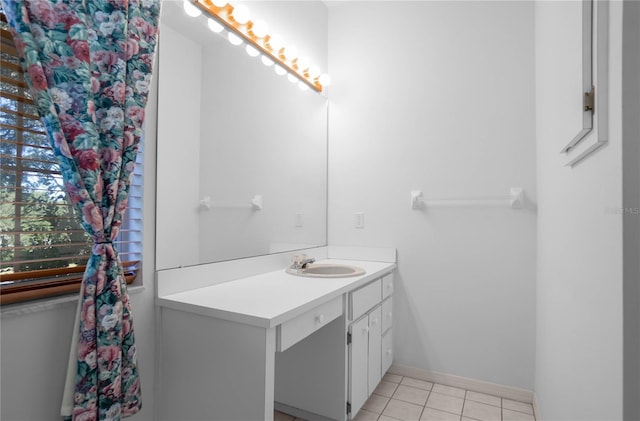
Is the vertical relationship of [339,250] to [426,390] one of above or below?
above

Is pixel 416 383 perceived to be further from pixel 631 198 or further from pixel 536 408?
pixel 631 198

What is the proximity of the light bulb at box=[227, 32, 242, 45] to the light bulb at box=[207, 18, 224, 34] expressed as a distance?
62 millimetres

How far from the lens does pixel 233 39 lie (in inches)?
70.9

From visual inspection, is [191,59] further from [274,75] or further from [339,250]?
[339,250]

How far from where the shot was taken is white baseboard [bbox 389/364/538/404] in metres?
2.02

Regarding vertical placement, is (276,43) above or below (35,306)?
above

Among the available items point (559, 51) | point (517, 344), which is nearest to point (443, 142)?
point (559, 51)

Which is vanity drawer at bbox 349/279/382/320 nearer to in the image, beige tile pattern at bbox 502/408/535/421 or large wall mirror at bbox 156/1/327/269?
large wall mirror at bbox 156/1/327/269

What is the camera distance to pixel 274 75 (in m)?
2.17

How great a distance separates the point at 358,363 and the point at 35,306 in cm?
136

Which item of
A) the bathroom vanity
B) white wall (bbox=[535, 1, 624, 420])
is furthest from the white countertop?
white wall (bbox=[535, 1, 624, 420])

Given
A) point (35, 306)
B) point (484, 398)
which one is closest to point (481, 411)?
point (484, 398)

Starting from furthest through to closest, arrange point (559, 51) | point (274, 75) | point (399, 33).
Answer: point (399, 33), point (274, 75), point (559, 51)

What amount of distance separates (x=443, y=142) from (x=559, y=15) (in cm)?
105
